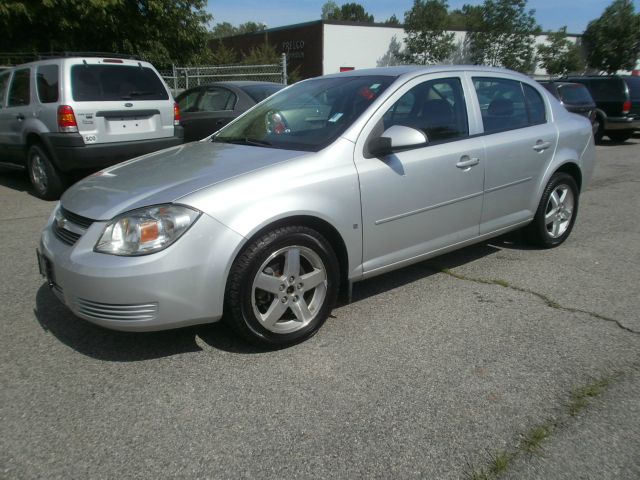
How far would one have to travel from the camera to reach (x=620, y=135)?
14.3 metres

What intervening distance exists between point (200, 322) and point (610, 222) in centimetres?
504

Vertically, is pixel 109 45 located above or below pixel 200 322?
above

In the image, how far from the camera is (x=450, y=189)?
3.78 m

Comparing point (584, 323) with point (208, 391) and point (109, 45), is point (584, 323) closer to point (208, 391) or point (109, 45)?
point (208, 391)

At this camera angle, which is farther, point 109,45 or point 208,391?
point 109,45

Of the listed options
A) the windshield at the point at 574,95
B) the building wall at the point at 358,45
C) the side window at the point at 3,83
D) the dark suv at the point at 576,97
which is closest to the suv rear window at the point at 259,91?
the side window at the point at 3,83

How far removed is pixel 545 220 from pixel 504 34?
33994 millimetres

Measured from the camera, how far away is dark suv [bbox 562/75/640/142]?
13.2 meters

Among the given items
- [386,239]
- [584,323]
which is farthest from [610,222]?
[386,239]

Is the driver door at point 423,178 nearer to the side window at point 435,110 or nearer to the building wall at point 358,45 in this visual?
the side window at point 435,110

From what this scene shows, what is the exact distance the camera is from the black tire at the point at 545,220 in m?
4.68

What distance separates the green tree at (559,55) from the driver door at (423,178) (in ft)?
120

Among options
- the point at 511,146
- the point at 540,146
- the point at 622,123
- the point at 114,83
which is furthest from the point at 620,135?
the point at 114,83

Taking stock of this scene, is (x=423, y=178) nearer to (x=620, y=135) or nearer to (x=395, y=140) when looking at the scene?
(x=395, y=140)
